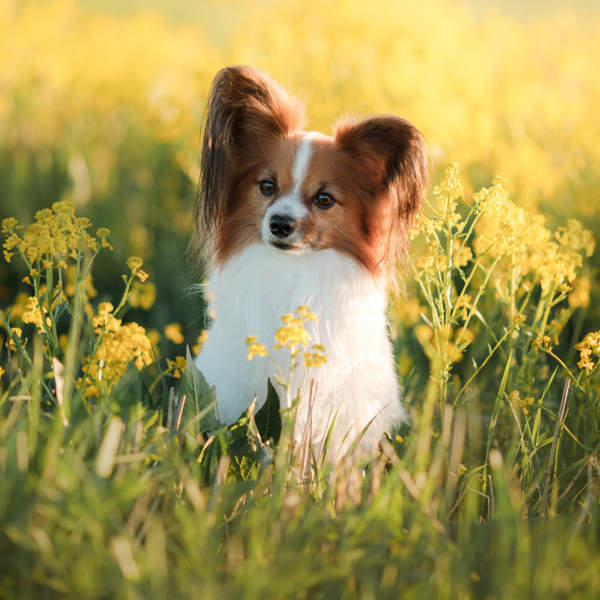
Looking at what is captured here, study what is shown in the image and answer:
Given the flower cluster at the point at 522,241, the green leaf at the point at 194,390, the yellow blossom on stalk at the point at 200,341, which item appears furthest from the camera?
the yellow blossom on stalk at the point at 200,341

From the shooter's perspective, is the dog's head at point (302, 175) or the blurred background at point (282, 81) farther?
the blurred background at point (282, 81)

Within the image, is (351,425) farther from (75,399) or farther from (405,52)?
(405,52)

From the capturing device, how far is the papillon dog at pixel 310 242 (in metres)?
3.30

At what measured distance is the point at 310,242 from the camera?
10.7 feet

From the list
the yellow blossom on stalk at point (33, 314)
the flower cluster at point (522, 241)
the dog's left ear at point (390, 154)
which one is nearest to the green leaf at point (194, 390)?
the yellow blossom on stalk at point (33, 314)

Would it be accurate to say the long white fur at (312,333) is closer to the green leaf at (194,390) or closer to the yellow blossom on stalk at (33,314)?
the green leaf at (194,390)

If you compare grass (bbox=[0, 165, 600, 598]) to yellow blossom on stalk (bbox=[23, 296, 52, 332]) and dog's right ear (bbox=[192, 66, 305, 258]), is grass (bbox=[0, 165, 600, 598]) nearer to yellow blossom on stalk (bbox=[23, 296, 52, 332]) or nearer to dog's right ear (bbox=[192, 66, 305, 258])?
yellow blossom on stalk (bbox=[23, 296, 52, 332])

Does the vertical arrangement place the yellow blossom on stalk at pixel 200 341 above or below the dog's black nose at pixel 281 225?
below

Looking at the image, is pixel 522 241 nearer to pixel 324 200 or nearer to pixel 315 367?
pixel 324 200

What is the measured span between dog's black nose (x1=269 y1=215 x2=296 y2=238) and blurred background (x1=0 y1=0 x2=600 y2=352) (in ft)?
5.04

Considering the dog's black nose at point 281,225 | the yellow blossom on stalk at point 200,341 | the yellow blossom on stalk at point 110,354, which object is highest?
the dog's black nose at point 281,225

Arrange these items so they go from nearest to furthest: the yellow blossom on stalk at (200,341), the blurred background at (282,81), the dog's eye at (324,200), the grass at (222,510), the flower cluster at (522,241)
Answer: the grass at (222,510) → the flower cluster at (522,241) → the dog's eye at (324,200) → the yellow blossom on stalk at (200,341) → the blurred background at (282,81)

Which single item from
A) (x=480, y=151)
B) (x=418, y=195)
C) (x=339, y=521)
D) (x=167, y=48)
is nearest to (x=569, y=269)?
(x=418, y=195)

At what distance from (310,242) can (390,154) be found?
0.56m
